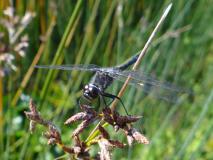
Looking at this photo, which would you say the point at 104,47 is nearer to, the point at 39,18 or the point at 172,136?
the point at 39,18

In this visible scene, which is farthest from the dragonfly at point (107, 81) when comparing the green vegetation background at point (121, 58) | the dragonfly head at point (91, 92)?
the green vegetation background at point (121, 58)

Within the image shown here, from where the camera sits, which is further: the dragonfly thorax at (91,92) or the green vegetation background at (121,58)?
the green vegetation background at (121,58)

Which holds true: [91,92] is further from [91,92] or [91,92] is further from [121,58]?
[121,58]

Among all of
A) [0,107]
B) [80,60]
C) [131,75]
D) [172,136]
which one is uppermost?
[131,75]

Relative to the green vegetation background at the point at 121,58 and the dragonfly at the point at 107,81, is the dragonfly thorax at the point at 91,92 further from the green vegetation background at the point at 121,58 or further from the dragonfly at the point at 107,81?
the green vegetation background at the point at 121,58

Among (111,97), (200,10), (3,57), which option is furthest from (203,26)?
(111,97)

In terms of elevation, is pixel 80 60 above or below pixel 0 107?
above

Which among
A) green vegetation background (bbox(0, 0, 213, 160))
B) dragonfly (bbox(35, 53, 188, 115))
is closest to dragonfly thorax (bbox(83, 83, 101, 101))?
dragonfly (bbox(35, 53, 188, 115))
